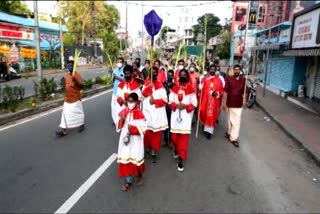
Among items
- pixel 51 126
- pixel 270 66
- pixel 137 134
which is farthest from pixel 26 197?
pixel 270 66

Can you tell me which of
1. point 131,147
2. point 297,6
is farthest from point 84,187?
point 297,6

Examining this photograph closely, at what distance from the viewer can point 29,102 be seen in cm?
887

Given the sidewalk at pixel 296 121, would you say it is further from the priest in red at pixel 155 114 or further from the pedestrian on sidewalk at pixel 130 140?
the pedestrian on sidewalk at pixel 130 140

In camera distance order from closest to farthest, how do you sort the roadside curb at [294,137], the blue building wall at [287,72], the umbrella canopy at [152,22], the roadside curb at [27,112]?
the umbrella canopy at [152,22] → the roadside curb at [294,137] → the roadside curb at [27,112] → the blue building wall at [287,72]

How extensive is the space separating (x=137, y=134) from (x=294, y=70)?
34.9ft

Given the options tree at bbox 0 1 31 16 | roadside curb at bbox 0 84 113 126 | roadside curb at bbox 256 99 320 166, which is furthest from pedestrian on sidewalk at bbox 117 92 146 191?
A: tree at bbox 0 1 31 16

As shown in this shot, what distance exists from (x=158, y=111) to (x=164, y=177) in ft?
3.99

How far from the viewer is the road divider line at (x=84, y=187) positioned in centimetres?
315

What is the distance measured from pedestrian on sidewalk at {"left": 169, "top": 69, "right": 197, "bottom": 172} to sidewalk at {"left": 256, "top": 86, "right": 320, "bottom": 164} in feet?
8.91

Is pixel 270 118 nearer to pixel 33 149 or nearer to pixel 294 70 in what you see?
pixel 294 70

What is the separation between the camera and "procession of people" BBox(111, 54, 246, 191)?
355 centimetres

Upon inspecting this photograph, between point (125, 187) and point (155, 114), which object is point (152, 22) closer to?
point (155, 114)

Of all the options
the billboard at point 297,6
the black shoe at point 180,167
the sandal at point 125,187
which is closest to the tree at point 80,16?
the billboard at point 297,6

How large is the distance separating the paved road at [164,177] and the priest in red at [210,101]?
0.42m
